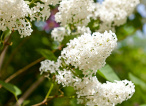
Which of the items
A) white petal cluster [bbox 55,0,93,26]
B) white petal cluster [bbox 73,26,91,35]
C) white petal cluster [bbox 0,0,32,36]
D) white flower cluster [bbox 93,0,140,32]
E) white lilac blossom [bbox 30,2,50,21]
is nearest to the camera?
white petal cluster [bbox 0,0,32,36]

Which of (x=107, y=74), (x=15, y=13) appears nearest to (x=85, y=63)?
(x=107, y=74)

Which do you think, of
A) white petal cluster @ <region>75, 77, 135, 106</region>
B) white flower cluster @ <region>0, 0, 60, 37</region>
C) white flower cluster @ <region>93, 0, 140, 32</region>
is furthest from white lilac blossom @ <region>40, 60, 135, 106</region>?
white flower cluster @ <region>93, 0, 140, 32</region>

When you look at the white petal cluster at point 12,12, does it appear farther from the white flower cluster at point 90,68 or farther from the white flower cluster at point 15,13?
the white flower cluster at point 90,68

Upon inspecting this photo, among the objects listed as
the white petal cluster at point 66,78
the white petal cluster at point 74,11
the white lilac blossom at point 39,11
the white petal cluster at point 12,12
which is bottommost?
the white petal cluster at point 66,78

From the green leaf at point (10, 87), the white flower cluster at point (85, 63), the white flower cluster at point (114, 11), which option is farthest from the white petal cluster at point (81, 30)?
the green leaf at point (10, 87)

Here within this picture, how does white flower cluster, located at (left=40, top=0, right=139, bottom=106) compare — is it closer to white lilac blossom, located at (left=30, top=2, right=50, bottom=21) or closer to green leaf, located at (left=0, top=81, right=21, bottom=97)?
white lilac blossom, located at (left=30, top=2, right=50, bottom=21)

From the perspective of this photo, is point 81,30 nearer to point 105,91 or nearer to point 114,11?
point 114,11
